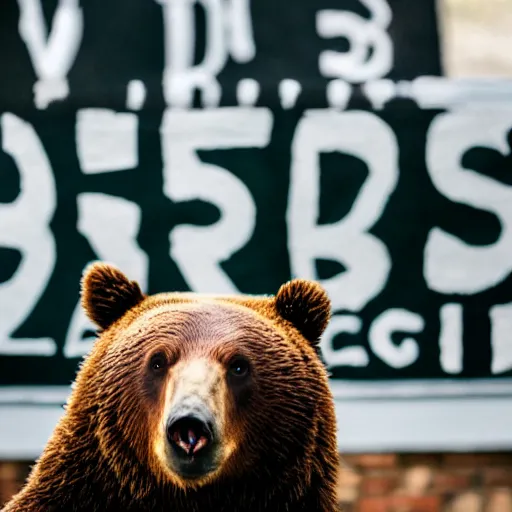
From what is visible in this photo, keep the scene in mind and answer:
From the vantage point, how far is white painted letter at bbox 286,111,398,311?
346 centimetres

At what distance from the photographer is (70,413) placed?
1381 millimetres

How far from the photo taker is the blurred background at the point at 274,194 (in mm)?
3459

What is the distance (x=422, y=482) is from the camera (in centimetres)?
354

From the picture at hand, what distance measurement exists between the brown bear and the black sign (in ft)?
6.72

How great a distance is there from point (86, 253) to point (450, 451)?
1.76 m

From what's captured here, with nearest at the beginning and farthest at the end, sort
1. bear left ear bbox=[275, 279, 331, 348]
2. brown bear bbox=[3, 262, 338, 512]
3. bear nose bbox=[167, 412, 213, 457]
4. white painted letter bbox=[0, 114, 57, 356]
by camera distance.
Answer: bear nose bbox=[167, 412, 213, 457]
brown bear bbox=[3, 262, 338, 512]
bear left ear bbox=[275, 279, 331, 348]
white painted letter bbox=[0, 114, 57, 356]

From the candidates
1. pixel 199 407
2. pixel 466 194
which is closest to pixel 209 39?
pixel 466 194

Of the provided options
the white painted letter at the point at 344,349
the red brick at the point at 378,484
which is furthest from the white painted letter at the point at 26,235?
the red brick at the point at 378,484

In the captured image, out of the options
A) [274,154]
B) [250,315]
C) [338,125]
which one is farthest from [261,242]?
[250,315]

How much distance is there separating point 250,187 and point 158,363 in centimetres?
227

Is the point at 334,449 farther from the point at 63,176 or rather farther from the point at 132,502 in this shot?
the point at 63,176

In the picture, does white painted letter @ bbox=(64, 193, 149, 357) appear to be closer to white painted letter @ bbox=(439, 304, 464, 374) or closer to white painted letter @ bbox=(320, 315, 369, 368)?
white painted letter @ bbox=(320, 315, 369, 368)

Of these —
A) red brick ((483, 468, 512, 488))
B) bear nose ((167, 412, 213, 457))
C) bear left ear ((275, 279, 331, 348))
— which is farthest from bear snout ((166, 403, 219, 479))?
red brick ((483, 468, 512, 488))

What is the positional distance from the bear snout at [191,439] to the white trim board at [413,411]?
2.36 metres
